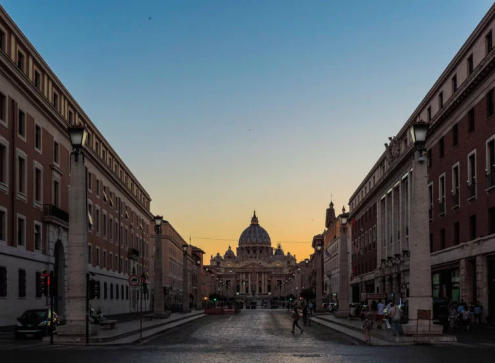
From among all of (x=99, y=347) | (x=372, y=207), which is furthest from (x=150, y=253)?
(x=99, y=347)

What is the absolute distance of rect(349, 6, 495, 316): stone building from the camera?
41312 mm

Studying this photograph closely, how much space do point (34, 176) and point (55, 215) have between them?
14.2ft

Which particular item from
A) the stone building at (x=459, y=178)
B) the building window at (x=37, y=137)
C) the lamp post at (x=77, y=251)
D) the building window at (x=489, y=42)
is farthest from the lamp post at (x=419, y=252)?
the building window at (x=37, y=137)

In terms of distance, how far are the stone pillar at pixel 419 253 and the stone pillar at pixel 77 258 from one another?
1317cm

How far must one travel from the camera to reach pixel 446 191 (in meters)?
50.8

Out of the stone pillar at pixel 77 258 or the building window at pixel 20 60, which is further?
the building window at pixel 20 60

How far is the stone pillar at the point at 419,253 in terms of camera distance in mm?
29516

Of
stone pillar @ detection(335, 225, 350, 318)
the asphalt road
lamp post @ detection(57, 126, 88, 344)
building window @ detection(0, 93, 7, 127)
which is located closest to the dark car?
lamp post @ detection(57, 126, 88, 344)

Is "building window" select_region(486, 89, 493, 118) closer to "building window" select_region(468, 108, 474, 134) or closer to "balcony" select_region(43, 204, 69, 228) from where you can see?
"building window" select_region(468, 108, 474, 134)

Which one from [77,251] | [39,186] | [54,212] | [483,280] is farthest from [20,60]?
[483,280]

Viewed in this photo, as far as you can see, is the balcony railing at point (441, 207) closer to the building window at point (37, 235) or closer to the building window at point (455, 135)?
the building window at point (455, 135)

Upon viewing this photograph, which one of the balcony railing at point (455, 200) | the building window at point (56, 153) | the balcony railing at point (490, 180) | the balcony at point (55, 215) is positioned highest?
the building window at point (56, 153)

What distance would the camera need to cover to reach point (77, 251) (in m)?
31.3

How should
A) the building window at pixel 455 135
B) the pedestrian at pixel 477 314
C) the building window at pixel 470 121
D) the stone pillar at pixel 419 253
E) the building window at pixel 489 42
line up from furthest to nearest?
the building window at pixel 455 135
the building window at pixel 470 121
the pedestrian at pixel 477 314
the building window at pixel 489 42
the stone pillar at pixel 419 253
